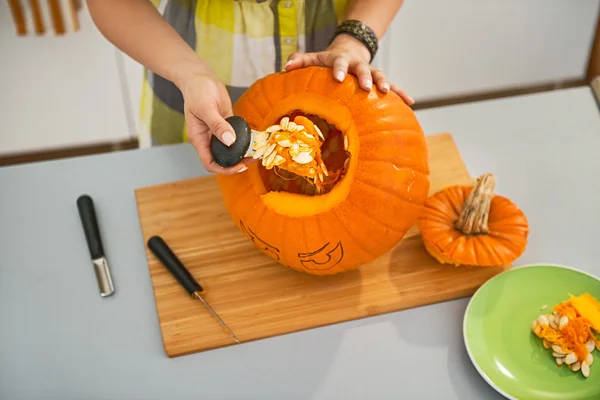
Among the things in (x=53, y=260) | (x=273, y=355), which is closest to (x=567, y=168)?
(x=273, y=355)

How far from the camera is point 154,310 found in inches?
39.9

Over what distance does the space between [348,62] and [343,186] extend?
0.68 ft

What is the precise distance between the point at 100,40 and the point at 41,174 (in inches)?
39.8

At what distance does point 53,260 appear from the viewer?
1.08m

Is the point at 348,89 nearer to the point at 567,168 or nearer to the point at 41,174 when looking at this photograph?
the point at 567,168

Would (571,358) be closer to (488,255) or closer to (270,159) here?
(488,255)

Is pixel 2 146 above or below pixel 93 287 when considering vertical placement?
below

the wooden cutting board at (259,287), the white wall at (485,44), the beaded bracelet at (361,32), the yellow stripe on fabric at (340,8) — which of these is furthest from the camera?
the white wall at (485,44)

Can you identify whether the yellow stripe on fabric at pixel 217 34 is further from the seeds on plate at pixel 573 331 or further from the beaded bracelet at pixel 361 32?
the seeds on plate at pixel 573 331

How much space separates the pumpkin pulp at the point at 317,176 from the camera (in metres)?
0.91

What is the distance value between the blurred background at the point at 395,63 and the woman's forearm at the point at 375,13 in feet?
3.29

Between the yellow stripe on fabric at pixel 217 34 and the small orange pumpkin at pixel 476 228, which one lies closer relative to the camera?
the small orange pumpkin at pixel 476 228

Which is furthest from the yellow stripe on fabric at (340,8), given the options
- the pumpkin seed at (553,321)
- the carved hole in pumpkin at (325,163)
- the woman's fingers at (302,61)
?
the pumpkin seed at (553,321)

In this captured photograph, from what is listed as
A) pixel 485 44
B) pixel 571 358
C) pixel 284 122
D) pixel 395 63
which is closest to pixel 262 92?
pixel 284 122
